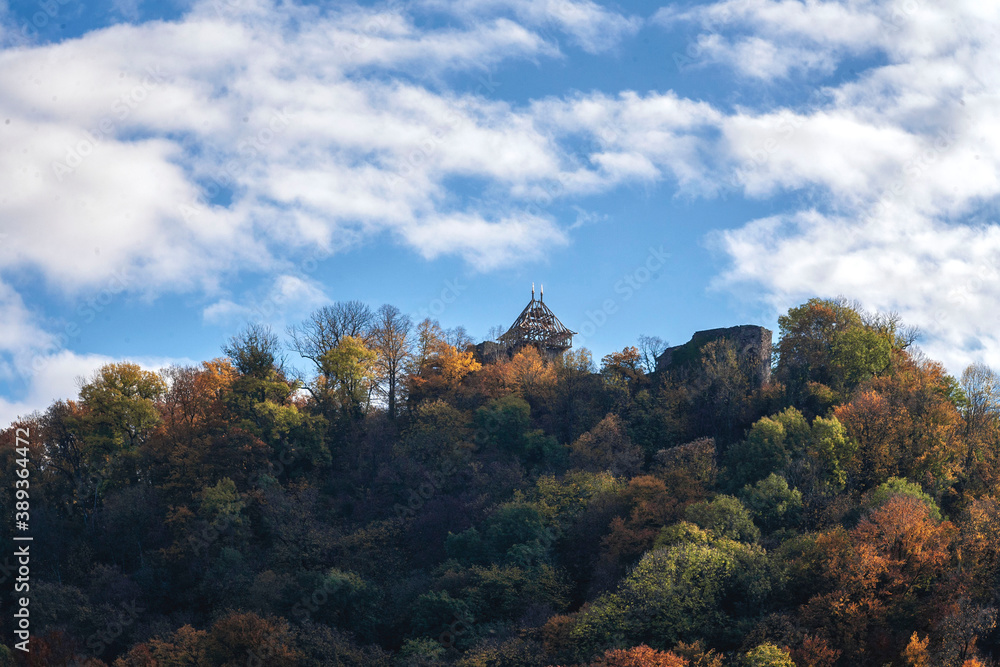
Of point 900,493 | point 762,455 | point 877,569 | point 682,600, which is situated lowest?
point 682,600

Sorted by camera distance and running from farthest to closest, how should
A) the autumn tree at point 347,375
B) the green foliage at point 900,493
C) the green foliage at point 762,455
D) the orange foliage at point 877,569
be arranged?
1. the autumn tree at point 347,375
2. the green foliage at point 762,455
3. the green foliage at point 900,493
4. the orange foliage at point 877,569

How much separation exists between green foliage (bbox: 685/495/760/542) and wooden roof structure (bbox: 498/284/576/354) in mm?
27799

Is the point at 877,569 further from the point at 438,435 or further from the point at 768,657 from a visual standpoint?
the point at 438,435

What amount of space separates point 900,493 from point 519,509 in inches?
682

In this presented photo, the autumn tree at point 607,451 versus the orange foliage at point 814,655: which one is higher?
the autumn tree at point 607,451

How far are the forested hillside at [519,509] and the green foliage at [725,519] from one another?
0.11 meters

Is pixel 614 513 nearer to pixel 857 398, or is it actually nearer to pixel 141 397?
pixel 857 398

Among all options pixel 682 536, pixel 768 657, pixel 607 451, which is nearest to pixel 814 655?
pixel 768 657

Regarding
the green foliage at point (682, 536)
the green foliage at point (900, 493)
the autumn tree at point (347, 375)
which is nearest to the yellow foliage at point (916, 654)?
the green foliage at point (900, 493)

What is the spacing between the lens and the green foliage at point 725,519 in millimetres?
39625

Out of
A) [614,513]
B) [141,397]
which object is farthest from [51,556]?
[614,513]

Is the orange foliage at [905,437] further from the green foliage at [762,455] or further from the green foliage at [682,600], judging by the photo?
the green foliage at [682,600]

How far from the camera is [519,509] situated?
44.1m

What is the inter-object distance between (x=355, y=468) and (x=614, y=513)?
18138 millimetres
